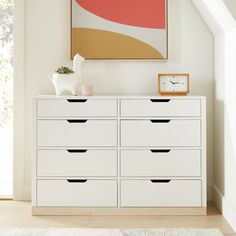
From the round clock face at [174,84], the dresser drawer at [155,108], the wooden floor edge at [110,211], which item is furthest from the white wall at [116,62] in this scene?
the wooden floor edge at [110,211]

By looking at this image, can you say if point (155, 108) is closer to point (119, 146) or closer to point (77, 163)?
point (119, 146)

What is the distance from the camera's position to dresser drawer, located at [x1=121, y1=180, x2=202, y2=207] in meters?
3.86

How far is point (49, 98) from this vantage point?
3.84 meters

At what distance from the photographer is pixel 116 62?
4.30 meters

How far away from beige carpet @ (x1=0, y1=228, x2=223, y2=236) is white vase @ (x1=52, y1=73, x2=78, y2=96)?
3.53ft

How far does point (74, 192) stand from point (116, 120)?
595 millimetres

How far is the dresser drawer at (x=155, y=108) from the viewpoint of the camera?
12.6 feet

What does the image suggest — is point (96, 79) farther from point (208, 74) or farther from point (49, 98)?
point (208, 74)

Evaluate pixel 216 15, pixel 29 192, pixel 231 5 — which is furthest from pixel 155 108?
pixel 29 192

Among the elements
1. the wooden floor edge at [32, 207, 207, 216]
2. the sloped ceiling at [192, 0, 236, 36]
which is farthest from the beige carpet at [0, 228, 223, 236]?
the sloped ceiling at [192, 0, 236, 36]

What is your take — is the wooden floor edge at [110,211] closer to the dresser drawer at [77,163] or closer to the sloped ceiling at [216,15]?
the dresser drawer at [77,163]

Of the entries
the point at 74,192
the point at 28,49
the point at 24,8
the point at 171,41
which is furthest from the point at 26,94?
the point at 171,41

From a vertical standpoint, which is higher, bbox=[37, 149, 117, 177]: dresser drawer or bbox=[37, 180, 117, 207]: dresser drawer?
bbox=[37, 149, 117, 177]: dresser drawer

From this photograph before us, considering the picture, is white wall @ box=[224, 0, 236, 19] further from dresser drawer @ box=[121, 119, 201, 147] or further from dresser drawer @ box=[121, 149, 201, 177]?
dresser drawer @ box=[121, 149, 201, 177]
